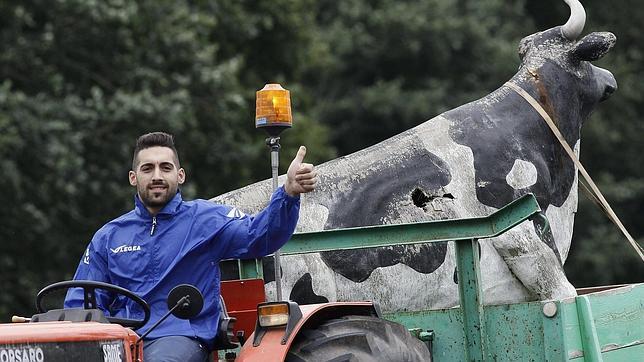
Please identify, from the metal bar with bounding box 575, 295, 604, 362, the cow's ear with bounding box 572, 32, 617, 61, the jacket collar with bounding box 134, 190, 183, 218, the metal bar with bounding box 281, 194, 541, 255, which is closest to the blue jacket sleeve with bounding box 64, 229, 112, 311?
the jacket collar with bounding box 134, 190, 183, 218

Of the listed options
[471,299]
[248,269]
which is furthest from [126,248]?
[248,269]

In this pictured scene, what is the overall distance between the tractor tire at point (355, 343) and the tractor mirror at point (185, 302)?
59 centimetres

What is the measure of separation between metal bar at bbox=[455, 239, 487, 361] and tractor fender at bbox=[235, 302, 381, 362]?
62 centimetres

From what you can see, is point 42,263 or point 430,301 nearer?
point 430,301

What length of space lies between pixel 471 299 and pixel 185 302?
6.24 ft

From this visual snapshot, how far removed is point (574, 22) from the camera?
420 inches

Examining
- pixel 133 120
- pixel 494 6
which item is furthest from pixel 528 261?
pixel 494 6

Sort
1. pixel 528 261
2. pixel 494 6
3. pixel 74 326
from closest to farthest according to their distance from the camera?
pixel 74 326 < pixel 528 261 < pixel 494 6

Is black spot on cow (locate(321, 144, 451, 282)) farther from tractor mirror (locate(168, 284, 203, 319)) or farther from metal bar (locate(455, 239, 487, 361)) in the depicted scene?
tractor mirror (locate(168, 284, 203, 319))

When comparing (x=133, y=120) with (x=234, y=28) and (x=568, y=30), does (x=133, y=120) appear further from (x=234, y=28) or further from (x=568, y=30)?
(x=568, y=30)

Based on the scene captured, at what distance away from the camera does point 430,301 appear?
9.39m

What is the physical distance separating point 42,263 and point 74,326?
15266 mm

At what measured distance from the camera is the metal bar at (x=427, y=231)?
664cm

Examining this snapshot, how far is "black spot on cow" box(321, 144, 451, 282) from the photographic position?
9.30 metres
